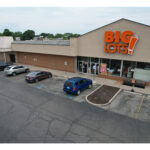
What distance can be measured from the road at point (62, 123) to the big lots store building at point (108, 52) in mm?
9163

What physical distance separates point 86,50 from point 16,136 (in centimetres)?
1572

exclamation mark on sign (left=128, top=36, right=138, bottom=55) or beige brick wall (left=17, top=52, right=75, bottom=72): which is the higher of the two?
exclamation mark on sign (left=128, top=36, right=138, bottom=55)

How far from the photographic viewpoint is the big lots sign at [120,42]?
54.3ft

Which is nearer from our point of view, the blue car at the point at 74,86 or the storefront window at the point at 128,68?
the blue car at the point at 74,86

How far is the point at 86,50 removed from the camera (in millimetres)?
20906

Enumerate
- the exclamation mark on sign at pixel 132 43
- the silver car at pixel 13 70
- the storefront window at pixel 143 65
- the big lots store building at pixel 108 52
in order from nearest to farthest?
1. the exclamation mark on sign at pixel 132 43
2. the big lots store building at pixel 108 52
3. the storefront window at pixel 143 65
4. the silver car at pixel 13 70

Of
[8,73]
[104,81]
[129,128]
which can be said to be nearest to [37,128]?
[129,128]

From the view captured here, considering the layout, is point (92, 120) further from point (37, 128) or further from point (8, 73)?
point (8, 73)

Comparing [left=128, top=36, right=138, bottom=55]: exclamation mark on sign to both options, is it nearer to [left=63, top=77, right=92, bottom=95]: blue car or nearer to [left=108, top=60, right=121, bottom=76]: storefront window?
[left=108, top=60, right=121, bottom=76]: storefront window

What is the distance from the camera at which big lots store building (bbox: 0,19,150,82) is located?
16.4 m

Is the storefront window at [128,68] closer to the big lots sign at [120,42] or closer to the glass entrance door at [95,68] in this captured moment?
the big lots sign at [120,42]

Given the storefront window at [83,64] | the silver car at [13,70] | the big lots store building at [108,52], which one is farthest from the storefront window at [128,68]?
the silver car at [13,70]

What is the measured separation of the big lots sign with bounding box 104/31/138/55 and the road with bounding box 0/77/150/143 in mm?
9282

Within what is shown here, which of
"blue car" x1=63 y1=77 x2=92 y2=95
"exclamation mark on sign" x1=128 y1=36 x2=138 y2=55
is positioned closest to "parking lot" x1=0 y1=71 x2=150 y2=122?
"blue car" x1=63 y1=77 x2=92 y2=95
